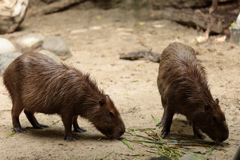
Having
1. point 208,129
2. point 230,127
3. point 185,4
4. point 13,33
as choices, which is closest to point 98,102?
point 208,129

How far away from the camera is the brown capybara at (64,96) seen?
12.7 feet

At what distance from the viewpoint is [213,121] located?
3.78 metres

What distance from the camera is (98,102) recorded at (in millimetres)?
3914

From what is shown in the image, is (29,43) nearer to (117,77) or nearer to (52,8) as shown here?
(117,77)

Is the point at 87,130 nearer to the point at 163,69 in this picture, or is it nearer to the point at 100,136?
the point at 100,136

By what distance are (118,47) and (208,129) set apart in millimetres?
5673

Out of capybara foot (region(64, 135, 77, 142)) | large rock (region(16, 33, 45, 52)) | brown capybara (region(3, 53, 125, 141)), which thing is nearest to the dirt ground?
capybara foot (region(64, 135, 77, 142))

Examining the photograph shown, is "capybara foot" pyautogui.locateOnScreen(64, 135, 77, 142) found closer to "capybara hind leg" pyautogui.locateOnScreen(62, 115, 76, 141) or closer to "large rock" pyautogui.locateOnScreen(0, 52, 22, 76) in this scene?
"capybara hind leg" pyautogui.locateOnScreen(62, 115, 76, 141)

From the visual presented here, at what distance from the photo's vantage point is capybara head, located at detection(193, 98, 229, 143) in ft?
12.3

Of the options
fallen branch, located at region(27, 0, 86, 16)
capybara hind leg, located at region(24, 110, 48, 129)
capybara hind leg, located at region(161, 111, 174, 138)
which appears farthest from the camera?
fallen branch, located at region(27, 0, 86, 16)

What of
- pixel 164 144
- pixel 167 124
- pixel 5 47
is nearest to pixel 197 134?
pixel 167 124


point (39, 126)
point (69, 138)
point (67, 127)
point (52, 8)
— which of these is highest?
point (67, 127)

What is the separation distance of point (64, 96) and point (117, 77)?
297cm

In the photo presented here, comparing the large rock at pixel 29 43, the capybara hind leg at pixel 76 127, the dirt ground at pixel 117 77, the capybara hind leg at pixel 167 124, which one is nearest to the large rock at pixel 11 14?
the dirt ground at pixel 117 77
